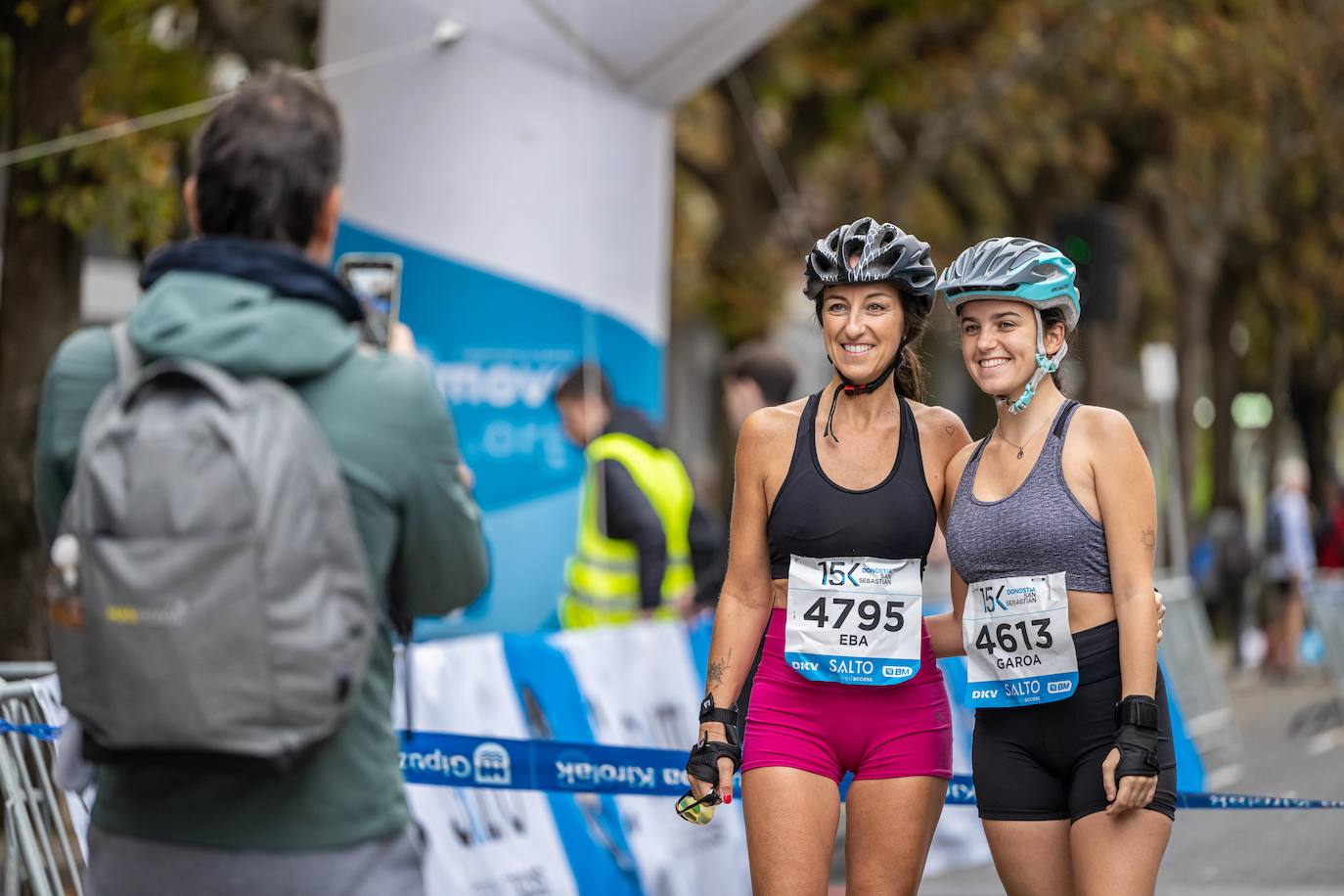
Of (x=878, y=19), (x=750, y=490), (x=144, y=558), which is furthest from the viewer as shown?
(x=878, y=19)

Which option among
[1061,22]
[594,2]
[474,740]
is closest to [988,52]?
[1061,22]

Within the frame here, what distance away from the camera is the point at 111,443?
2.49m

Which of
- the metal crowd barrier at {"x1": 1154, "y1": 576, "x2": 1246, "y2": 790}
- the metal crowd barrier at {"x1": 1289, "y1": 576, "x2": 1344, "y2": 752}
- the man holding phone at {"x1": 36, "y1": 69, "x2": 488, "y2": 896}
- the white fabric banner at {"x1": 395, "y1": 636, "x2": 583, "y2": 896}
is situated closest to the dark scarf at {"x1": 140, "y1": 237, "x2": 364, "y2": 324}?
the man holding phone at {"x1": 36, "y1": 69, "x2": 488, "y2": 896}

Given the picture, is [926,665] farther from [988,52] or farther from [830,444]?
[988,52]

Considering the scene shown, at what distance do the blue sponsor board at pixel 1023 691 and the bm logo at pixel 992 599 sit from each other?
16 centimetres

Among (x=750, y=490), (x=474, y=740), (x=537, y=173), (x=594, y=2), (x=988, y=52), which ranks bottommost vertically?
(x=474, y=740)

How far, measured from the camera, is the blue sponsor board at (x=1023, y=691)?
397 centimetres

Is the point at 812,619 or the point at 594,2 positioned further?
the point at 594,2

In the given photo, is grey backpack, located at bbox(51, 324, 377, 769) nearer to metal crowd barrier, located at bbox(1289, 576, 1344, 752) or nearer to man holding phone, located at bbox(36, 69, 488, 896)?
man holding phone, located at bbox(36, 69, 488, 896)

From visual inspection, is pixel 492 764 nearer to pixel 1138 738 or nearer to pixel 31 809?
pixel 31 809

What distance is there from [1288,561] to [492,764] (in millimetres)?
16396

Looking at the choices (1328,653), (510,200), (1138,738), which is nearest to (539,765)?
(1138,738)

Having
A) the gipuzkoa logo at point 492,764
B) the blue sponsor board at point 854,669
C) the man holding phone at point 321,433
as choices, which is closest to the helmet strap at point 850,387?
the blue sponsor board at point 854,669

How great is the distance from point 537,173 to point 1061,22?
30.4 ft
